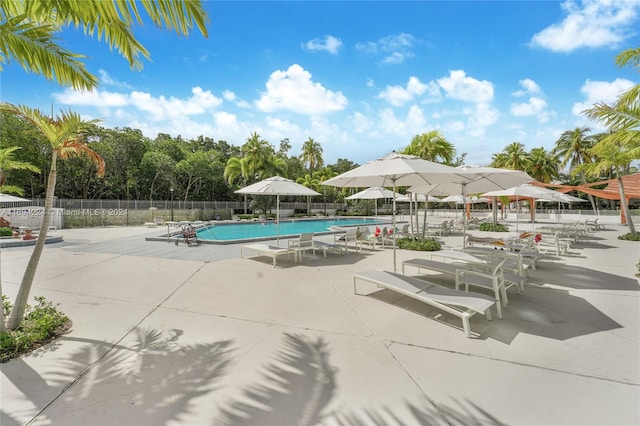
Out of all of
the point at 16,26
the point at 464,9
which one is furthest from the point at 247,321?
the point at 464,9

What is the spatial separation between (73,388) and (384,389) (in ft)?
9.34

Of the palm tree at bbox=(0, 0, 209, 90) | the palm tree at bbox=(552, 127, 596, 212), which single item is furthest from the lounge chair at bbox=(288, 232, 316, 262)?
the palm tree at bbox=(552, 127, 596, 212)

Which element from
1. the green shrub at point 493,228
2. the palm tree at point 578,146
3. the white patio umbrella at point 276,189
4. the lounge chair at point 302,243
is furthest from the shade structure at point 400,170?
the palm tree at point 578,146

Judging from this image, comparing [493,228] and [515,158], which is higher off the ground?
[515,158]

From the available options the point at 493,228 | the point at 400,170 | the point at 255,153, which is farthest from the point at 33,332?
the point at 255,153

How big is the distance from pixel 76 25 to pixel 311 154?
43.8 m

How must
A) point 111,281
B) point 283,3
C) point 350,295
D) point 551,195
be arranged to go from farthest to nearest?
point 551,195
point 283,3
point 111,281
point 350,295

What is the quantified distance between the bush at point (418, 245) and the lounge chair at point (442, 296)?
545 cm

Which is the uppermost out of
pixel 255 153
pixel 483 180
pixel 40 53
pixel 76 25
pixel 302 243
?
pixel 255 153

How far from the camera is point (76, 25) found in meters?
2.82

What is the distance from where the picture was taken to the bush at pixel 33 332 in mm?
3117

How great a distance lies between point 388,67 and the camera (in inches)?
485

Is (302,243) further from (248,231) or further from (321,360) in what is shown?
(248,231)

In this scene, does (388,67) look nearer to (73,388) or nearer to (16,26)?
(16,26)
